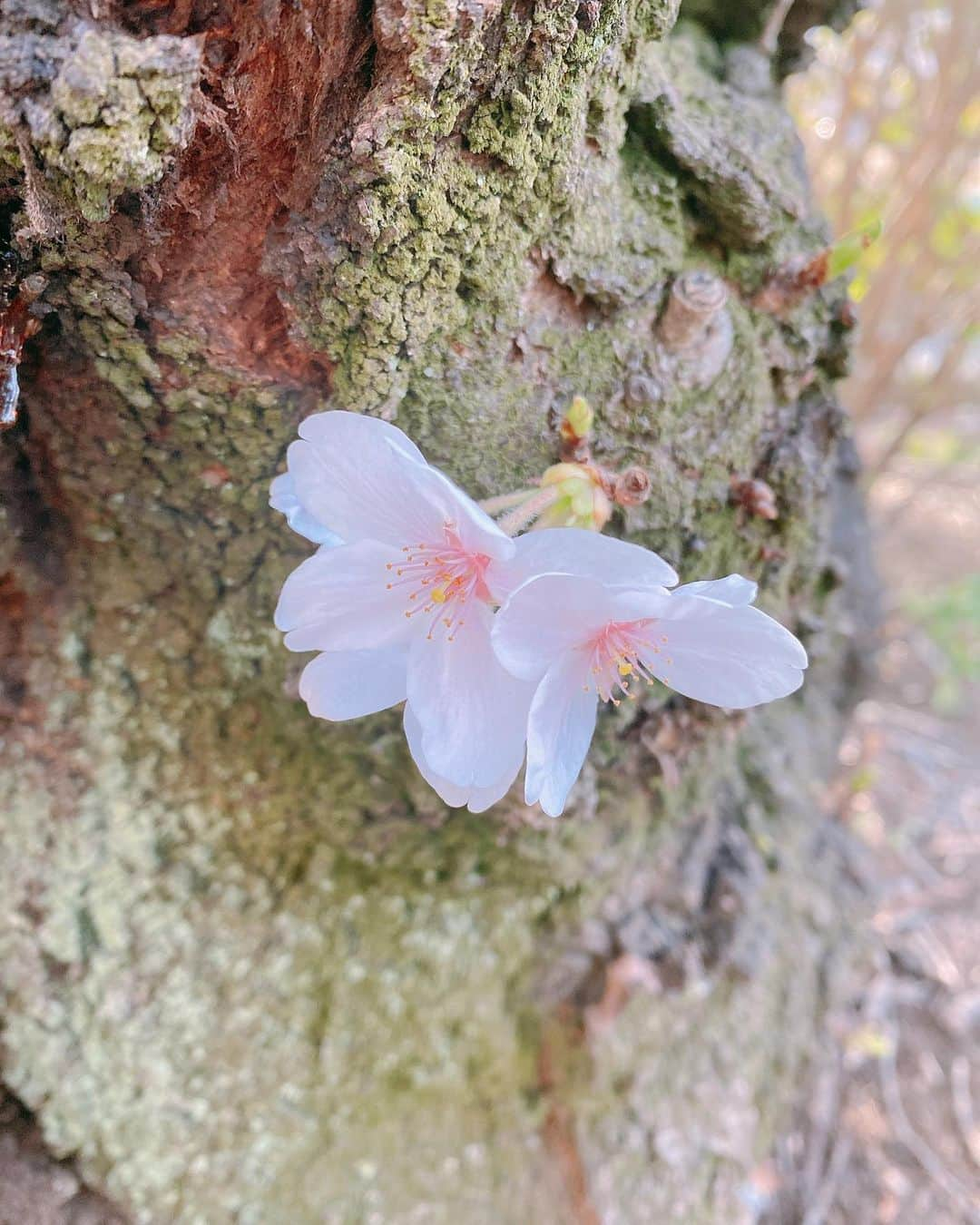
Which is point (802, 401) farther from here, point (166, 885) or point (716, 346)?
point (166, 885)

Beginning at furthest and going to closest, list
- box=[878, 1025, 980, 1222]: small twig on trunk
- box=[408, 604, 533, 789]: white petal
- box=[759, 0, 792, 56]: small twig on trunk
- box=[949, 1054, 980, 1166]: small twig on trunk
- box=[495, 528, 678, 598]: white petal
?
box=[949, 1054, 980, 1166]: small twig on trunk < box=[878, 1025, 980, 1222]: small twig on trunk < box=[759, 0, 792, 56]: small twig on trunk < box=[408, 604, 533, 789]: white petal < box=[495, 528, 678, 598]: white petal

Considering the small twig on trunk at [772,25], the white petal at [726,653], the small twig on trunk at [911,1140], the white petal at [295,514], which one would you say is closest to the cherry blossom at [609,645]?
the white petal at [726,653]

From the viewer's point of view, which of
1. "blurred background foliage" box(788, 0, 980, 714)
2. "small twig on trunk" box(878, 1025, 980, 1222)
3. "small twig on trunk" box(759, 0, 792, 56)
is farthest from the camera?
"blurred background foliage" box(788, 0, 980, 714)

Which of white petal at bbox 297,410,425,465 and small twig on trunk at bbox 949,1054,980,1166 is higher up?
white petal at bbox 297,410,425,465

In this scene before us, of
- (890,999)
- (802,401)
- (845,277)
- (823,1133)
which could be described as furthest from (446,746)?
(890,999)

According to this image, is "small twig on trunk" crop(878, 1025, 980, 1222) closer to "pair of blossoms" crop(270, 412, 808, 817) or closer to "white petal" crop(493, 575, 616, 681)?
"pair of blossoms" crop(270, 412, 808, 817)

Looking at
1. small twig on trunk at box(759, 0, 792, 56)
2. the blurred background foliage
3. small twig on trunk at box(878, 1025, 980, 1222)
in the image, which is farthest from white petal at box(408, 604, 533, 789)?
the blurred background foliage
